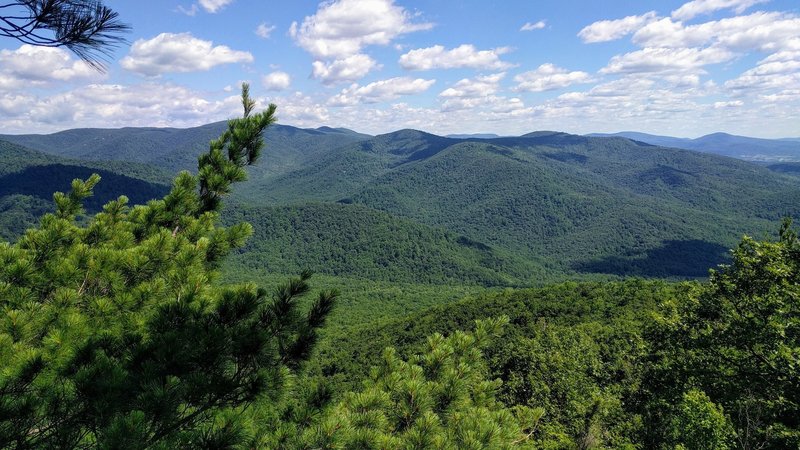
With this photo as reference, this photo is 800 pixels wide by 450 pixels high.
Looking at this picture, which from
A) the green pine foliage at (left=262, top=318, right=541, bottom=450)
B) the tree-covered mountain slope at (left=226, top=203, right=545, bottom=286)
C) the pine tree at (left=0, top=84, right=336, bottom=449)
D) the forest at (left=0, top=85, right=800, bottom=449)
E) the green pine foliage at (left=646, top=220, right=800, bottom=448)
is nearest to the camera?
the pine tree at (left=0, top=84, right=336, bottom=449)

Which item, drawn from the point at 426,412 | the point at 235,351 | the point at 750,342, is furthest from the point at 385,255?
the point at 235,351

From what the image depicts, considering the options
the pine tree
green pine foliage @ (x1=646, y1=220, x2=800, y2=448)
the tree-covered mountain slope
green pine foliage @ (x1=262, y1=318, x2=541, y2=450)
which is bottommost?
the tree-covered mountain slope

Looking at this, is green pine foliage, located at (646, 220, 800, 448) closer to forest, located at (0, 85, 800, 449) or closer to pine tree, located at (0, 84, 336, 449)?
forest, located at (0, 85, 800, 449)

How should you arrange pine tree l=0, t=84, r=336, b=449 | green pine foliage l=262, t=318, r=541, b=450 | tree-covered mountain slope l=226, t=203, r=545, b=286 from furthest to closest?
tree-covered mountain slope l=226, t=203, r=545, b=286, green pine foliage l=262, t=318, r=541, b=450, pine tree l=0, t=84, r=336, b=449

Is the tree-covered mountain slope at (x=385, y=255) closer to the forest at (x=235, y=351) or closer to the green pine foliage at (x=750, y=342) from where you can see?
the green pine foliage at (x=750, y=342)

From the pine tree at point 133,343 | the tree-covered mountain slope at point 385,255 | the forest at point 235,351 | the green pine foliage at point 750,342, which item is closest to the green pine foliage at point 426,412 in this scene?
the forest at point 235,351

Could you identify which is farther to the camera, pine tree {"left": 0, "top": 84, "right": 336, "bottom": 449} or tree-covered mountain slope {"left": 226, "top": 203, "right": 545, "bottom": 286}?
tree-covered mountain slope {"left": 226, "top": 203, "right": 545, "bottom": 286}

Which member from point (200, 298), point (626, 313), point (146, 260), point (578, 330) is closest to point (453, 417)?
point (200, 298)

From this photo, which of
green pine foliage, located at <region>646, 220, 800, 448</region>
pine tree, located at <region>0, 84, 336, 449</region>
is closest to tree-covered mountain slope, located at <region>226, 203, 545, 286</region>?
green pine foliage, located at <region>646, 220, 800, 448</region>
